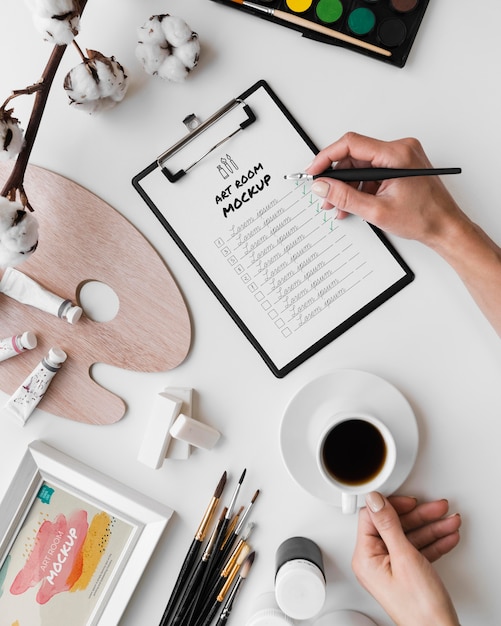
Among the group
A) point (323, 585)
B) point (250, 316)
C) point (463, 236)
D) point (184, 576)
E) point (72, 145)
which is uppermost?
point (463, 236)

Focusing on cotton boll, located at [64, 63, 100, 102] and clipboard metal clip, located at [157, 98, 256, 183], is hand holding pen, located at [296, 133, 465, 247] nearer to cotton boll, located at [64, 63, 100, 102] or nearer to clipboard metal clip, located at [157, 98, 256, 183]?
clipboard metal clip, located at [157, 98, 256, 183]

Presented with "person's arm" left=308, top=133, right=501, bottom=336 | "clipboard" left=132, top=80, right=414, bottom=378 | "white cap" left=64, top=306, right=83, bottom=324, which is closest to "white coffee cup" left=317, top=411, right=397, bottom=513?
"clipboard" left=132, top=80, right=414, bottom=378

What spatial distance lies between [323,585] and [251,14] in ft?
2.63

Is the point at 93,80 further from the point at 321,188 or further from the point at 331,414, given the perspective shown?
the point at 331,414

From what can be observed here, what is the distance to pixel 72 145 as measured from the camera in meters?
0.89

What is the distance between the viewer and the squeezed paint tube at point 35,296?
870 mm

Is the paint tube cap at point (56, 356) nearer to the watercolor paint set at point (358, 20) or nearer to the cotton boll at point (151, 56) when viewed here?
the cotton boll at point (151, 56)

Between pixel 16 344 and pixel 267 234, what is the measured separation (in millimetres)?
394

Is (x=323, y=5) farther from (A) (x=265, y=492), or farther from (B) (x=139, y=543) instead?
(B) (x=139, y=543)

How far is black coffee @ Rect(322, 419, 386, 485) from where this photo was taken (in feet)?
2.72

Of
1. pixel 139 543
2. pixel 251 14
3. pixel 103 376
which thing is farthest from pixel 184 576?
pixel 251 14

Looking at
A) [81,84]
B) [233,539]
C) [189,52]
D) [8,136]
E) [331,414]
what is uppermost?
[189,52]

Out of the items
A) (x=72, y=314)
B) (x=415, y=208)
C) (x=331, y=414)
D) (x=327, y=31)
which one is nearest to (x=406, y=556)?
(x=331, y=414)

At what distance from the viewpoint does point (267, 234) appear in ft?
2.88
